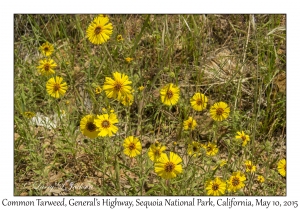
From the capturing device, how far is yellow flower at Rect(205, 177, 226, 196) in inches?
80.6

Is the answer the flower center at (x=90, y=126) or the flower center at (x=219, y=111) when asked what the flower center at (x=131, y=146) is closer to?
the flower center at (x=90, y=126)

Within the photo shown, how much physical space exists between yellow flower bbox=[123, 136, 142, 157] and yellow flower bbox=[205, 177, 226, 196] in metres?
0.52

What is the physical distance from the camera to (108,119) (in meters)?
1.94

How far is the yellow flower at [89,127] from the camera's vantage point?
6.41 feet

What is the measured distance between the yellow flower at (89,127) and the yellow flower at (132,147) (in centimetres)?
25

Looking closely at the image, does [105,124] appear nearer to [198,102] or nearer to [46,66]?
[198,102]

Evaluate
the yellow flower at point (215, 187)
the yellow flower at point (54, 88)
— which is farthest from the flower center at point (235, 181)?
the yellow flower at point (54, 88)

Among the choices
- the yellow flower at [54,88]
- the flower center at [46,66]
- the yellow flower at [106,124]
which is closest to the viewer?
the yellow flower at [106,124]

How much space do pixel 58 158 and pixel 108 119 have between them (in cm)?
90

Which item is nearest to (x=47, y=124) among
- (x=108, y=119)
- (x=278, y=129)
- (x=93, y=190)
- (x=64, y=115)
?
(x=64, y=115)

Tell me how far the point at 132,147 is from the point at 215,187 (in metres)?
0.62

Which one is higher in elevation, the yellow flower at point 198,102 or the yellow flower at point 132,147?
the yellow flower at point 198,102

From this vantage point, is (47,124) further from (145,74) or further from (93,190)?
(145,74)

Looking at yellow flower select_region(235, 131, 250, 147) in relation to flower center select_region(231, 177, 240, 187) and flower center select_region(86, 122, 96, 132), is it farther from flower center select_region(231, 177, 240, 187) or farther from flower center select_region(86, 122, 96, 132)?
flower center select_region(86, 122, 96, 132)
